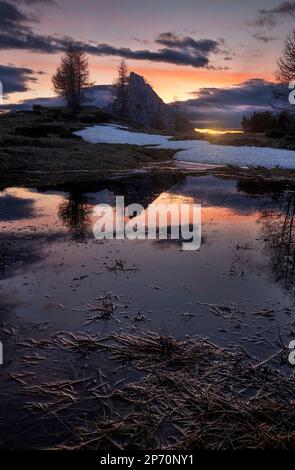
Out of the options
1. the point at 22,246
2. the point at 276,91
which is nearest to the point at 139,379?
the point at 22,246

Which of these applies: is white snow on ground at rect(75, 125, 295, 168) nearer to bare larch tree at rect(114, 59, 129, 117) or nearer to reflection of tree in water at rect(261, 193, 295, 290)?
reflection of tree in water at rect(261, 193, 295, 290)

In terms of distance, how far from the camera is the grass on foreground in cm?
386

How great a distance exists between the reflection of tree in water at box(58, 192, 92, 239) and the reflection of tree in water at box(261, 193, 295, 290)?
5.44 meters

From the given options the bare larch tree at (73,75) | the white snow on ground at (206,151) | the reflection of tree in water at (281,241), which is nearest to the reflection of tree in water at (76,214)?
the reflection of tree in water at (281,241)

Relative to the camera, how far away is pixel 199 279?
825 cm

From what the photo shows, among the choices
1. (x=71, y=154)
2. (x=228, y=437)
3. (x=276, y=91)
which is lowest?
(x=228, y=437)

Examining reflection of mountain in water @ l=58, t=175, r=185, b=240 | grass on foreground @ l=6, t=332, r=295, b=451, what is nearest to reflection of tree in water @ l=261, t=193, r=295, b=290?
grass on foreground @ l=6, t=332, r=295, b=451

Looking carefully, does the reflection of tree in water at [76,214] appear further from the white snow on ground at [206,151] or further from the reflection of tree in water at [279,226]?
the white snow on ground at [206,151]

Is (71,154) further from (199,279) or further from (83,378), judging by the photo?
(83,378)

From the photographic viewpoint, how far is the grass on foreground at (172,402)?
386 cm

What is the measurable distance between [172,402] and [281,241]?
313 inches

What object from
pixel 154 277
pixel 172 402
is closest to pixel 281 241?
pixel 154 277

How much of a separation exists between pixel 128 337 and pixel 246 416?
2.16 metres

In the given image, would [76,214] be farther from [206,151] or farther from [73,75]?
[73,75]
